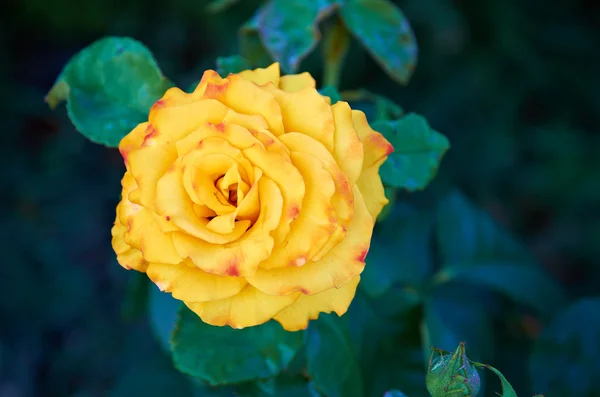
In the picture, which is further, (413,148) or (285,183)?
(413,148)

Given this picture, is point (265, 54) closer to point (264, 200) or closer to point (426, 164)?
point (426, 164)

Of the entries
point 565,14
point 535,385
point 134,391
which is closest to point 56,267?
point 134,391

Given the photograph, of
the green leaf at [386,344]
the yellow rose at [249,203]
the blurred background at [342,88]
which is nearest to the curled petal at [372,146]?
the yellow rose at [249,203]

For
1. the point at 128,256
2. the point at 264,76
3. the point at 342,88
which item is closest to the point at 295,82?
the point at 264,76

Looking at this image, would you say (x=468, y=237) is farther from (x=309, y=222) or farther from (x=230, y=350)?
(x=309, y=222)

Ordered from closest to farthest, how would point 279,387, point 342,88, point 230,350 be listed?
1. point 230,350
2. point 279,387
3. point 342,88

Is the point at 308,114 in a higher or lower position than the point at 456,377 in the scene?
higher
